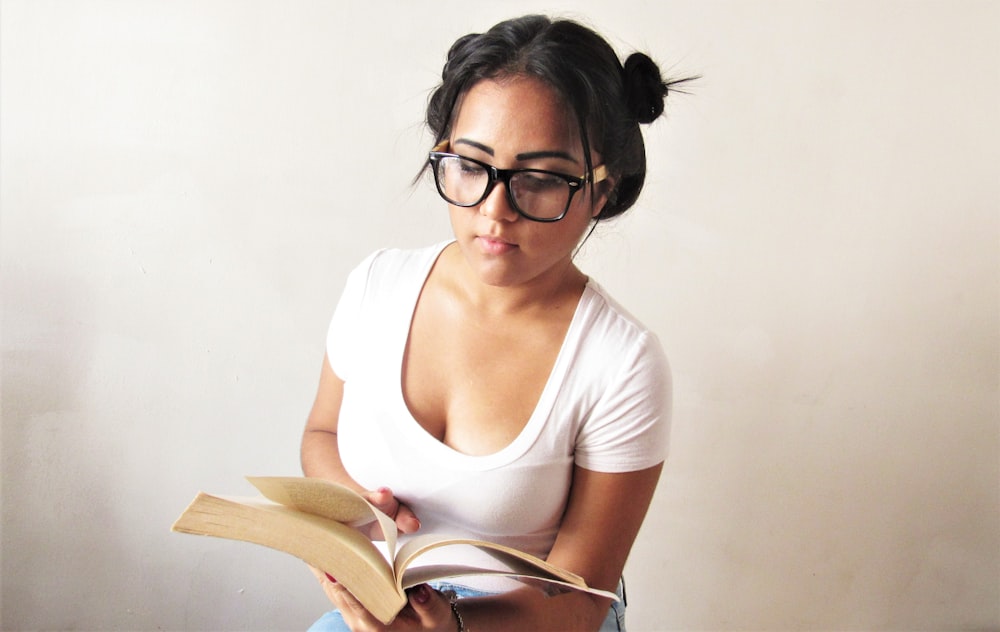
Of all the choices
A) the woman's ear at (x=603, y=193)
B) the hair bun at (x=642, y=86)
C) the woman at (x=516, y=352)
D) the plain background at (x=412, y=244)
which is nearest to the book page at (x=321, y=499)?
the woman at (x=516, y=352)

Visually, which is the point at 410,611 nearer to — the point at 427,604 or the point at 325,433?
the point at 427,604

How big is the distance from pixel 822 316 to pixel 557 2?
68 cm

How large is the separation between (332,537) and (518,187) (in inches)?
15.8

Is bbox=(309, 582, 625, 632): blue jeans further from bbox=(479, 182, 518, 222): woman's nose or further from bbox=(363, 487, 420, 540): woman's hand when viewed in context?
bbox=(479, 182, 518, 222): woman's nose

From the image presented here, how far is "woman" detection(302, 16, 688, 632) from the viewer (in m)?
0.92

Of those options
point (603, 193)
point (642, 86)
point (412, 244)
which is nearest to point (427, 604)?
point (603, 193)

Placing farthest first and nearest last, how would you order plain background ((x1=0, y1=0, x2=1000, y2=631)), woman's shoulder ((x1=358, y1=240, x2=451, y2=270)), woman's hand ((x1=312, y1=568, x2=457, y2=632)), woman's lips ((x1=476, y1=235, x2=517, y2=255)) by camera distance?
plain background ((x1=0, y1=0, x2=1000, y2=631)), woman's shoulder ((x1=358, y1=240, x2=451, y2=270)), woman's lips ((x1=476, y1=235, x2=517, y2=255)), woman's hand ((x1=312, y1=568, x2=457, y2=632))

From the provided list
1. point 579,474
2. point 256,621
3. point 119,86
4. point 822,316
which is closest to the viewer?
point 579,474

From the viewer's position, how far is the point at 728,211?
4.75 ft

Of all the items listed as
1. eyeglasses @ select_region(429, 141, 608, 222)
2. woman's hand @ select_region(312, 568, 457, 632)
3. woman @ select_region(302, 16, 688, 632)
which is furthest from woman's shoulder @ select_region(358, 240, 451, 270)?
woman's hand @ select_region(312, 568, 457, 632)

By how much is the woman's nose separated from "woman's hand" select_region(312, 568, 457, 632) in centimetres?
38

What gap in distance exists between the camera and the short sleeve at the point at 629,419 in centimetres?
103

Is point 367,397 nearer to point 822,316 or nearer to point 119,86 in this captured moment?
point 119,86

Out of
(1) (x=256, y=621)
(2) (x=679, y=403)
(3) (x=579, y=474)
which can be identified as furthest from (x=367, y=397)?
(1) (x=256, y=621)
